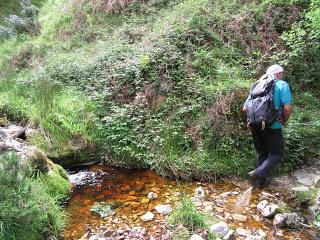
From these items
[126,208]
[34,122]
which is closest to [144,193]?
[126,208]

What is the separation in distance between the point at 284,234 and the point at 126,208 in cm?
218

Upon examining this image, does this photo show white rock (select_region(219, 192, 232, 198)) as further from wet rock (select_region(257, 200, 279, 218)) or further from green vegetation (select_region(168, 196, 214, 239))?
green vegetation (select_region(168, 196, 214, 239))

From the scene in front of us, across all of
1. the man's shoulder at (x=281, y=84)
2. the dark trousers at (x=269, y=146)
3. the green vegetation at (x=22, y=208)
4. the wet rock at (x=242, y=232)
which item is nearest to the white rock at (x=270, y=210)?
the wet rock at (x=242, y=232)

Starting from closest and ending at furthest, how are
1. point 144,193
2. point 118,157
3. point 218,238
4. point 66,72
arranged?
1. point 218,238
2. point 144,193
3. point 118,157
4. point 66,72

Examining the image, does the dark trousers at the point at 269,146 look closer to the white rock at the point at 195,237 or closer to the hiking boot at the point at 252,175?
the hiking boot at the point at 252,175

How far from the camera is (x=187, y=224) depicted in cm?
455

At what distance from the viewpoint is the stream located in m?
4.75

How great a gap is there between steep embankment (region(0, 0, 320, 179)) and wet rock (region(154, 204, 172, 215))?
3.16 ft

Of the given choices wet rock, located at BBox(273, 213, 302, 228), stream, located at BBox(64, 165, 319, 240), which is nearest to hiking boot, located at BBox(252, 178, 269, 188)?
stream, located at BBox(64, 165, 319, 240)

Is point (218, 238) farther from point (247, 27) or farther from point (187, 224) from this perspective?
point (247, 27)

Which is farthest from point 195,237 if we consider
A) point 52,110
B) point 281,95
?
point 52,110

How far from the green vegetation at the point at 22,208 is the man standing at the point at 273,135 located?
301cm

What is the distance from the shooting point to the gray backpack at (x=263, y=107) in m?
5.20

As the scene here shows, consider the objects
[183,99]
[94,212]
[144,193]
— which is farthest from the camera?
[183,99]
